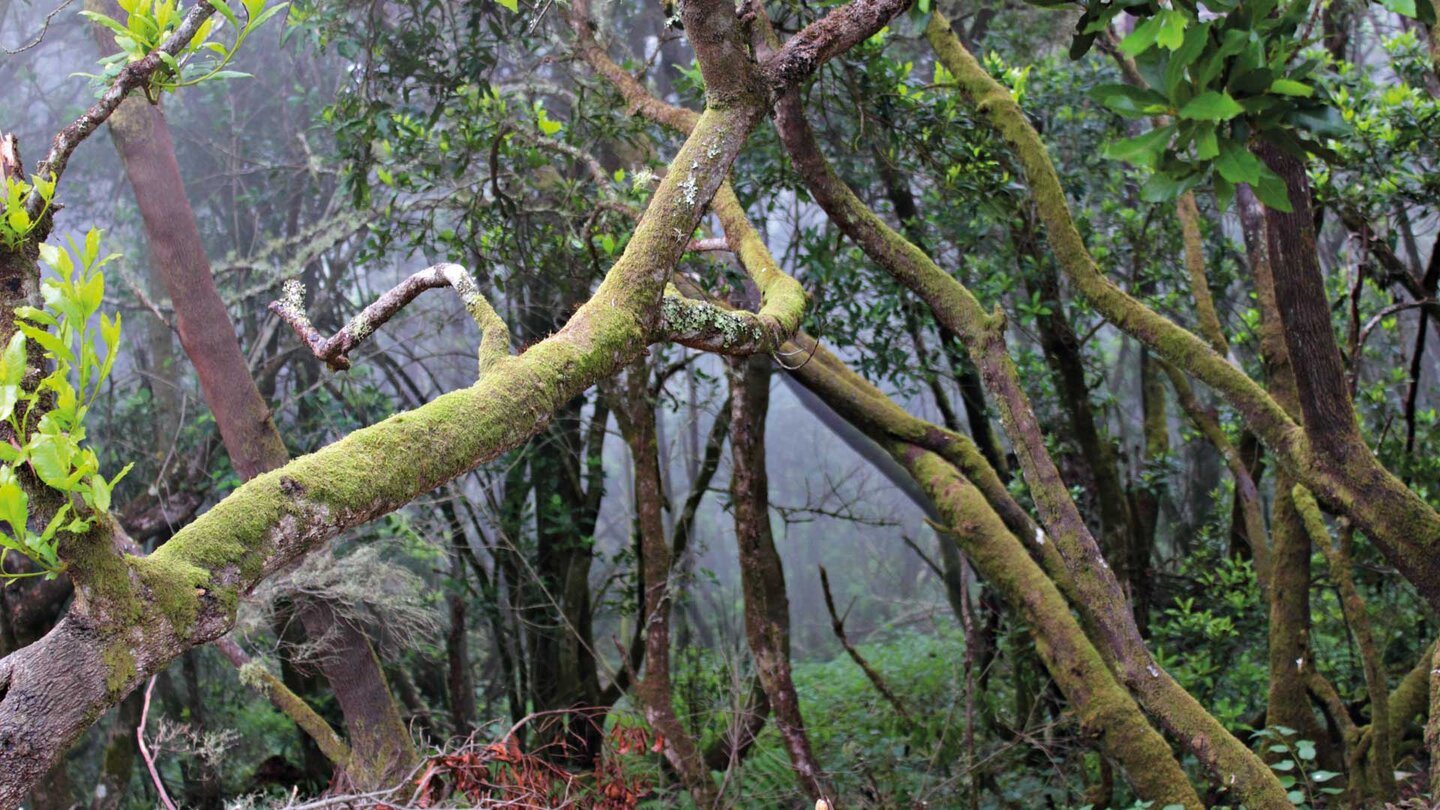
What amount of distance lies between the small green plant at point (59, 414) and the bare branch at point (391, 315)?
643mm

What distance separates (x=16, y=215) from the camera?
145 cm

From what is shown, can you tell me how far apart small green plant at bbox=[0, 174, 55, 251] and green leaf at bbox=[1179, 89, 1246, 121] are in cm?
193

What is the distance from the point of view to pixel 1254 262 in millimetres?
4762

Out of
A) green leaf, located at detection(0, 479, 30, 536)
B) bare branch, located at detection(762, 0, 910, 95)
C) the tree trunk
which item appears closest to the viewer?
green leaf, located at detection(0, 479, 30, 536)

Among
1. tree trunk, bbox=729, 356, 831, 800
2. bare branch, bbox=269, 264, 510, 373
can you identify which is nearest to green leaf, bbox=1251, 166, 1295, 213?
bare branch, bbox=269, 264, 510, 373

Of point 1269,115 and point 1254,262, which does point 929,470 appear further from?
point 1269,115

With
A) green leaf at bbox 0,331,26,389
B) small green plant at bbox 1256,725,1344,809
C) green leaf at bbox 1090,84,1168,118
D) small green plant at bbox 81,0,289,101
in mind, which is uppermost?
small green plant at bbox 81,0,289,101

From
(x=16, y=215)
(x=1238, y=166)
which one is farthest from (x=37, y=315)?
(x=1238, y=166)

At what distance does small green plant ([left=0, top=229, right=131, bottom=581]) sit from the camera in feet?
3.87

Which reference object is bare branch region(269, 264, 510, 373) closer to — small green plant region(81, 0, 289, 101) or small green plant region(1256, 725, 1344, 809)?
small green plant region(81, 0, 289, 101)

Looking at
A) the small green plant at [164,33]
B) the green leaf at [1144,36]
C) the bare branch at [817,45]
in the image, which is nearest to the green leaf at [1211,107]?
the green leaf at [1144,36]

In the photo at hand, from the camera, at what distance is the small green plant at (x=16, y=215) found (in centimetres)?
145

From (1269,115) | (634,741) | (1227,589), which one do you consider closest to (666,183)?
(1269,115)

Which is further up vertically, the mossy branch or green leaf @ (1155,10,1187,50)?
green leaf @ (1155,10,1187,50)
